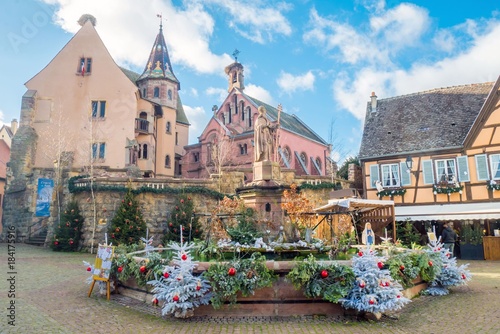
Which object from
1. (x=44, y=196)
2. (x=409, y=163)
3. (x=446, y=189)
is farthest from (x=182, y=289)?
(x=44, y=196)

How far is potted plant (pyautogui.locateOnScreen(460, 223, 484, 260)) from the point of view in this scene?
61.6ft

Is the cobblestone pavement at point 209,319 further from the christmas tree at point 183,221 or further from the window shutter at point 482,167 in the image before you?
the window shutter at point 482,167

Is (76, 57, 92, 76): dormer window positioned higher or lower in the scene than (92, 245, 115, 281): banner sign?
higher

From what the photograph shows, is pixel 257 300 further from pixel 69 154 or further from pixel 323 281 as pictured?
pixel 69 154

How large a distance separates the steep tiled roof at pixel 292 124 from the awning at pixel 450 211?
20.8 meters

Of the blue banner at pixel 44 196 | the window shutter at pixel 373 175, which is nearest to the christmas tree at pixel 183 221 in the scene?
the blue banner at pixel 44 196

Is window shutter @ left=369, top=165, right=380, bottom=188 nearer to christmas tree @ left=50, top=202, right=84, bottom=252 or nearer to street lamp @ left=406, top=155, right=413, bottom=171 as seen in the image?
street lamp @ left=406, top=155, right=413, bottom=171

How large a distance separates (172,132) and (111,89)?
30.5ft

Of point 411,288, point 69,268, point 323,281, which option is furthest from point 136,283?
point 69,268

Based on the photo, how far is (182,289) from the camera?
6.61m

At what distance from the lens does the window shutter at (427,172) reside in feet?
71.4

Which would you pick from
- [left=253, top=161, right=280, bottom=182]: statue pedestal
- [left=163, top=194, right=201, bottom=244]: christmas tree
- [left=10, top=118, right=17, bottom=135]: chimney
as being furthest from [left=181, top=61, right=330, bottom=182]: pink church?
[left=253, top=161, right=280, bottom=182]: statue pedestal

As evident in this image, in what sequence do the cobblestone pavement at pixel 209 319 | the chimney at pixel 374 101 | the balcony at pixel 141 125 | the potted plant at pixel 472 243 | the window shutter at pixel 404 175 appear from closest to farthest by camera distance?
the cobblestone pavement at pixel 209 319
the potted plant at pixel 472 243
the window shutter at pixel 404 175
the chimney at pixel 374 101
the balcony at pixel 141 125

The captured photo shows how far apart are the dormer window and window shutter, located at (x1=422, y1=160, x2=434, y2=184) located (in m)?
26.6
